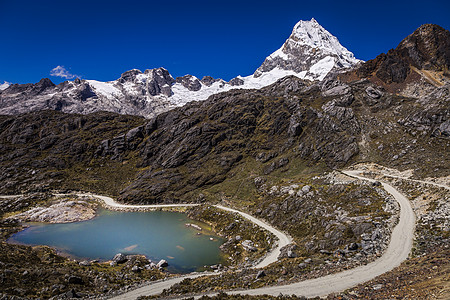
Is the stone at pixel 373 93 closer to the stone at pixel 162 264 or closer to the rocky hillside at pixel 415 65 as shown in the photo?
the rocky hillside at pixel 415 65

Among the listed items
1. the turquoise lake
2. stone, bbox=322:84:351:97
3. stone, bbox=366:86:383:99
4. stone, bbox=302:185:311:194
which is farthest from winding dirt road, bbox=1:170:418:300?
stone, bbox=322:84:351:97

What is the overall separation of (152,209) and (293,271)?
72508mm

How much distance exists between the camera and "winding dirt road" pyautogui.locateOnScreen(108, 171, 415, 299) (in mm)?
25875

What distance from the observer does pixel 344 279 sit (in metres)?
27.1

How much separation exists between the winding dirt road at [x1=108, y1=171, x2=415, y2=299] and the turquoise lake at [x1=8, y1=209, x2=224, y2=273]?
13404 mm

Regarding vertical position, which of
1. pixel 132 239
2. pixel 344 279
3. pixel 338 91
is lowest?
pixel 344 279

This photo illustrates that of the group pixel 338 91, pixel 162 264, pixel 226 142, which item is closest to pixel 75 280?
pixel 162 264

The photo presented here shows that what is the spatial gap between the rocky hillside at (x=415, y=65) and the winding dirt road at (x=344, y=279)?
14015cm

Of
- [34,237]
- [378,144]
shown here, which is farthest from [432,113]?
[34,237]

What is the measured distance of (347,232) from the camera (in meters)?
41.3

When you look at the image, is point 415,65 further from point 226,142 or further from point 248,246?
point 248,246

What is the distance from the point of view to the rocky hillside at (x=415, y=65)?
471 feet

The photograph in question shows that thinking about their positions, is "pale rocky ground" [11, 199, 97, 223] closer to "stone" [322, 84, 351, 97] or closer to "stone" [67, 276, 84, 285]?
"stone" [67, 276, 84, 285]

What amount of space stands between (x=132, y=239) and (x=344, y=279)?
5383 cm
